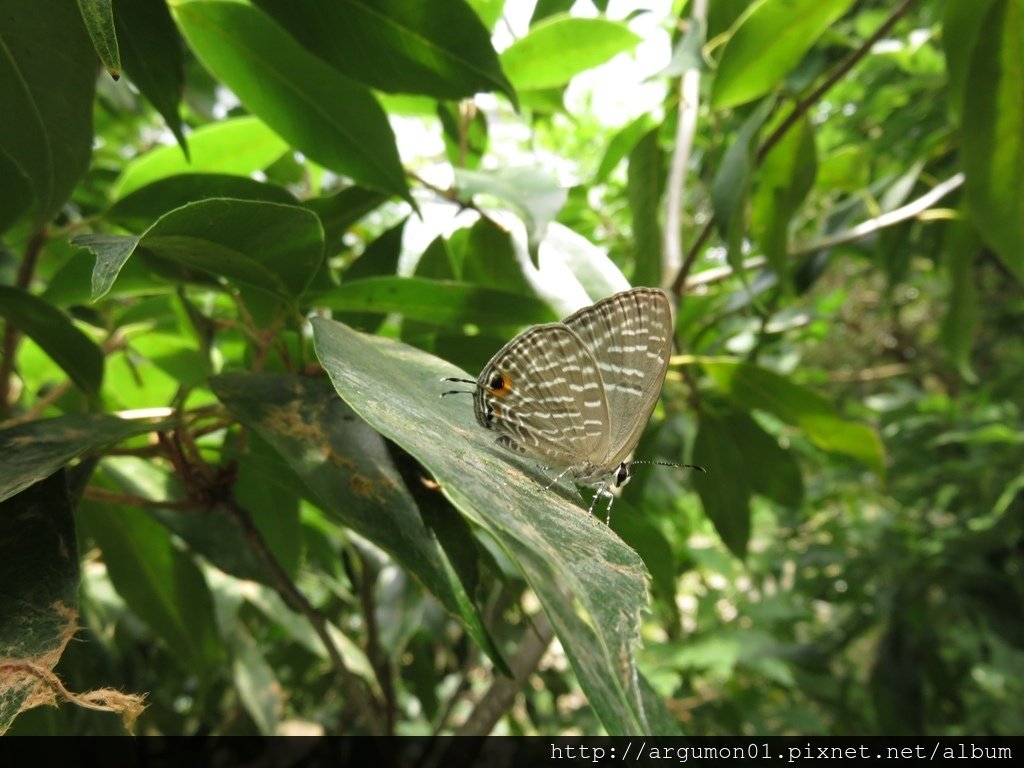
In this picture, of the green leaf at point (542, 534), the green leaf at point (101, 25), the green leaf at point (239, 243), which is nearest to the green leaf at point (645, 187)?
the green leaf at point (239, 243)

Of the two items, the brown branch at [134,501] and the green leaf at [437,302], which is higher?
the green leaf at [437,302]

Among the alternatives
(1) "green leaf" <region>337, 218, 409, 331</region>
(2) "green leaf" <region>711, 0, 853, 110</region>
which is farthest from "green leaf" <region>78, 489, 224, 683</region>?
(2) "green leaf" <region>711, 0, 853, 110</region>

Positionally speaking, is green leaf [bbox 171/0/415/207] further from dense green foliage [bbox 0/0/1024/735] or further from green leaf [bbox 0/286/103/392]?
green leaf [bbox 0/286/103/392]

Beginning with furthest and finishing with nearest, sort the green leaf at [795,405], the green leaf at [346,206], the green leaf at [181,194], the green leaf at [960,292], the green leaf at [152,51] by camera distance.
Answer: the green leaf at [960,292] → the green leaf at [795,405] → the green leaf at [346,206] → the green leaf at [181,194] → the green leaf at [152,51]

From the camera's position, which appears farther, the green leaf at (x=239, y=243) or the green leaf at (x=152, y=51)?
the green leaf at (x=152, y=51)

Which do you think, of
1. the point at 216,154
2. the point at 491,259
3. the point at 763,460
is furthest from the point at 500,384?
the point at 763,460

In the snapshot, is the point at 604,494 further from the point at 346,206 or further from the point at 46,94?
the point at 46,94

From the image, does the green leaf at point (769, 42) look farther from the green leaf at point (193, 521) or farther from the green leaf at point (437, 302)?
the green leaf at point (193, 521)
